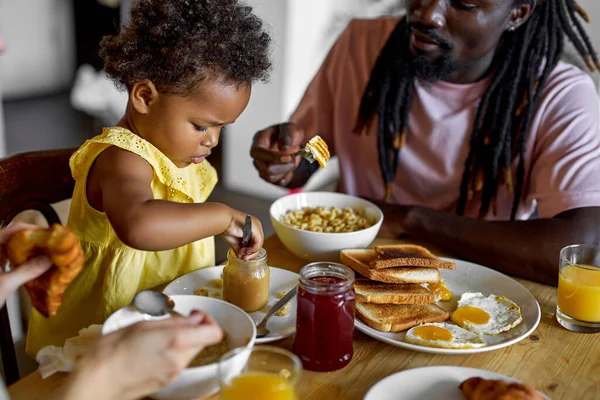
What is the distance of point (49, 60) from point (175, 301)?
4765mm

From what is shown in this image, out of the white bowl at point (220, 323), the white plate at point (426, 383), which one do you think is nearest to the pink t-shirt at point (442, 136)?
the white plate at point (426, 383)

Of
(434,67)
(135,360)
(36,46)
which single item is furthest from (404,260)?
(36,46)

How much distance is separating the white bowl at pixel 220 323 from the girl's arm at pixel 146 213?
11cm

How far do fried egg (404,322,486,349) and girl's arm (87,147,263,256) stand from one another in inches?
13.1

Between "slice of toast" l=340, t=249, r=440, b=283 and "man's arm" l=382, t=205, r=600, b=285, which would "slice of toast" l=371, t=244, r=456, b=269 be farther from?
"man's arm" l=382, t=205, r=600, b=285

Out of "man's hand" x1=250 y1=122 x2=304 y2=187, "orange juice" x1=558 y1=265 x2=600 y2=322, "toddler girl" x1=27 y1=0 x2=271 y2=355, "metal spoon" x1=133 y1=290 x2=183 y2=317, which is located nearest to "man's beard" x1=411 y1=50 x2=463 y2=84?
"man's hand" x1=250 y1=122 x2=304 y2=187

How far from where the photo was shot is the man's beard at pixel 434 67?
174 centimetres

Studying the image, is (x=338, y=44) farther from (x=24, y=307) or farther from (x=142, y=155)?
(x=24, y=307)

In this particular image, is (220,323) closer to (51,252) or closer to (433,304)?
(51,252)

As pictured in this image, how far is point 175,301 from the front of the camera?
101 cm

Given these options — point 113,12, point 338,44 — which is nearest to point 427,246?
point 338,44

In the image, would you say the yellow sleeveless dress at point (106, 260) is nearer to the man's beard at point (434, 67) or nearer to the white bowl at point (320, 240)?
the white bowl at point (320, 240)

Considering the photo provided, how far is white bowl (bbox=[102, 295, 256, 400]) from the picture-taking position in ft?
2.73

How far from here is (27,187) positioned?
1.41 metres
